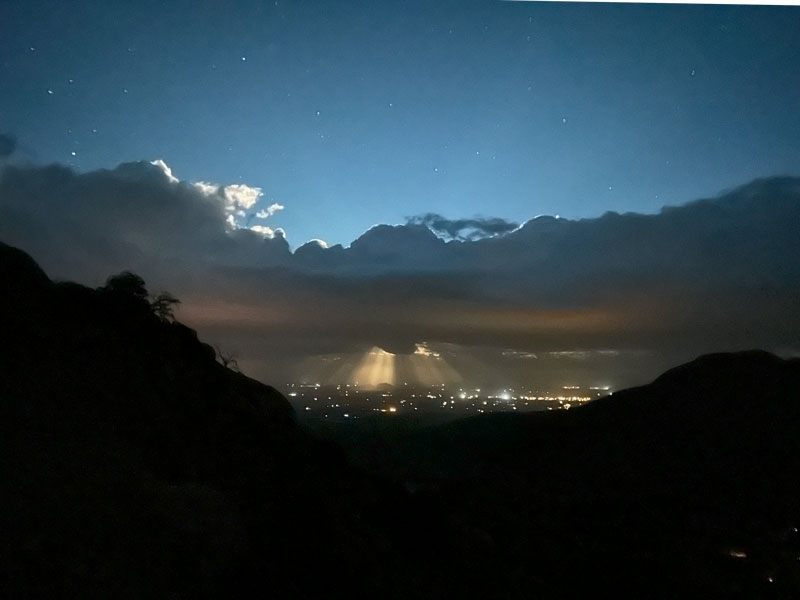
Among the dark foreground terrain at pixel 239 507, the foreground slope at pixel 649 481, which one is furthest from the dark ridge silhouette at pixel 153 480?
the foreground slope at pixel 649 481

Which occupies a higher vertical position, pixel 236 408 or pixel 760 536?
pixel 236 408

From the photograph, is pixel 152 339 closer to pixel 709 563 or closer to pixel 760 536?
pixel 709 563

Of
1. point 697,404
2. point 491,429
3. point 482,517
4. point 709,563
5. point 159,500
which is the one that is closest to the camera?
point 159,500

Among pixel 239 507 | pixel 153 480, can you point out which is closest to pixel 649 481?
pixel 239 507

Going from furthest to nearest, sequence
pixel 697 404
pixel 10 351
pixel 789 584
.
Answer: pixel 697 404
pixel 789 584
pixel 10 351

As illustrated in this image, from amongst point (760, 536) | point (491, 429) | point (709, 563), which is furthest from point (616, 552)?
point (491, 429)

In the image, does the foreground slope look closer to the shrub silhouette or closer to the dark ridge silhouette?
the dark ridge silhouette

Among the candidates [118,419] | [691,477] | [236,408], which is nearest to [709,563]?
[691,477]

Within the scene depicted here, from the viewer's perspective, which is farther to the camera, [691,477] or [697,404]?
[697,404]

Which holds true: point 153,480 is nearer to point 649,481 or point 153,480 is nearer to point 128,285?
point 128,285

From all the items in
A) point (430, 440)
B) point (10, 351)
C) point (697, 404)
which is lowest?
point (430, 440)
